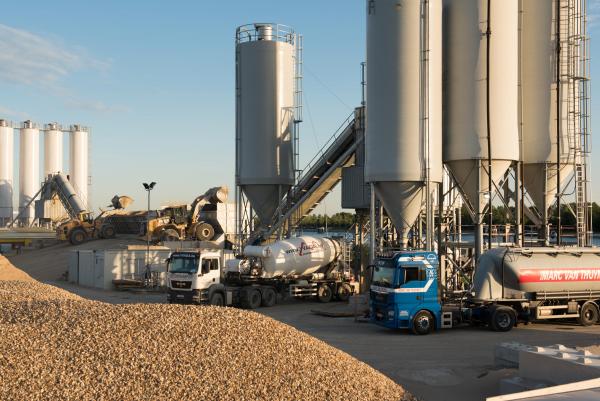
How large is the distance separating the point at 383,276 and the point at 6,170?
8098cm

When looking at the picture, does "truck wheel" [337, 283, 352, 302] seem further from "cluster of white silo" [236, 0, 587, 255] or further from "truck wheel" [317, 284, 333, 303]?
"cluster of white silo" [236, 0, 587, 255]

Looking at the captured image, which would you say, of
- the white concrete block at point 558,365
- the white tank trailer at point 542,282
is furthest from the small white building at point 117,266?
the white concrete block at point 558,365

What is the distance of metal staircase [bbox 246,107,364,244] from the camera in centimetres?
3488

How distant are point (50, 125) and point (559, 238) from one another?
82.4m

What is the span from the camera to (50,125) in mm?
96312

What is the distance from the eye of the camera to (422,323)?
71.5 feet

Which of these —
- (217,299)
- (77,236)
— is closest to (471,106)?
(217,299)

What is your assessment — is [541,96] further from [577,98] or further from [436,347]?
[436,347]

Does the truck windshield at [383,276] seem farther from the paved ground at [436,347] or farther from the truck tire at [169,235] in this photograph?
the truck tire at [169,235]

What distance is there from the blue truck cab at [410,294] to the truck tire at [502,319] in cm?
181

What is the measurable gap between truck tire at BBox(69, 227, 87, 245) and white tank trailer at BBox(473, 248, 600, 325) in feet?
118

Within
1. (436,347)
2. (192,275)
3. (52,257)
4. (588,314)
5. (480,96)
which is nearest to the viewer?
(436,347)

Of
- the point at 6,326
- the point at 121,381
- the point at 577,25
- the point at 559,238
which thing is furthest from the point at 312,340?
the point at 577,25

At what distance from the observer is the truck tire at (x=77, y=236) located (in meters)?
51.1
